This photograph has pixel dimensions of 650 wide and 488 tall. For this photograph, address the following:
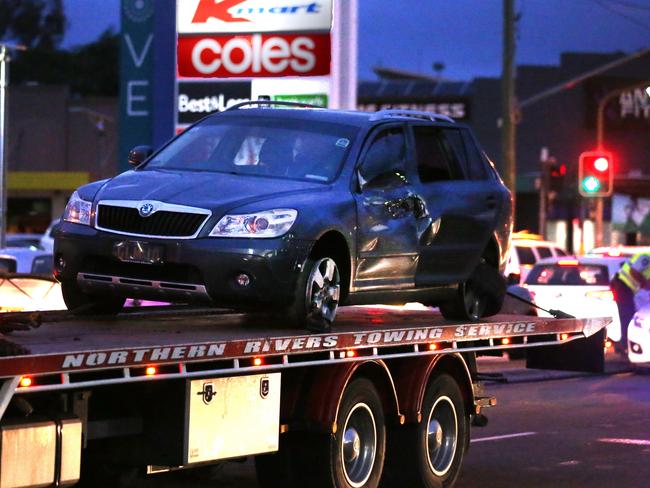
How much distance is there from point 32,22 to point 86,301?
109713 mm

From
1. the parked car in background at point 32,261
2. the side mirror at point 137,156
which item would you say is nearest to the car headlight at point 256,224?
the side mirror at point 137,156

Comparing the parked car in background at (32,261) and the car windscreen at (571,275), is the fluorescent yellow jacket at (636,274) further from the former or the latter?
the parked car in background at (32,261)

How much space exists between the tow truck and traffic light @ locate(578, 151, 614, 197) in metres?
19.6

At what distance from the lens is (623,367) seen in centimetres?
2300

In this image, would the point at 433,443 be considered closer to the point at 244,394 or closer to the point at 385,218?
the point at 385,218

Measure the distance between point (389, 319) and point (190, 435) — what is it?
311cm

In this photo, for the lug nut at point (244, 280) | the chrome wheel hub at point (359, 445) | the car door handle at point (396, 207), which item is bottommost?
the chrome wheel hub at point (359, 445)

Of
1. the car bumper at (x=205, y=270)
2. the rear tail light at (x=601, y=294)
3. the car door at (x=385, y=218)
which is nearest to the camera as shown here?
the car bumper at (x=205, y=270)

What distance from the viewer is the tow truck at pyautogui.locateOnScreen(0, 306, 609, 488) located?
750 cm

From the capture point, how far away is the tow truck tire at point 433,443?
35.2ft

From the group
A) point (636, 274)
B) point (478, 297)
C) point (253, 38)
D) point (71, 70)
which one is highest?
point (71, 70)

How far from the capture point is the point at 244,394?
29.5 feet

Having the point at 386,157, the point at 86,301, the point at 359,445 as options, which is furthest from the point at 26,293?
the point at 359,445

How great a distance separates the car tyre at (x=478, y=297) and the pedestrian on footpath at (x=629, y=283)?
11661 mm
